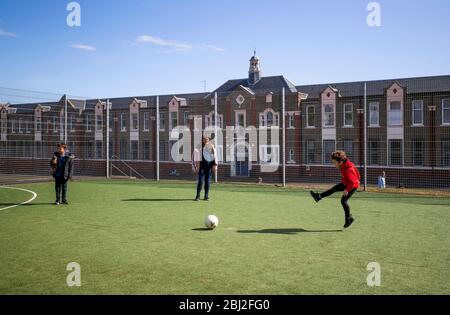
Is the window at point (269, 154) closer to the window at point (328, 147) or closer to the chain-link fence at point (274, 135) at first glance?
the chain-link fence at point (274, 135)

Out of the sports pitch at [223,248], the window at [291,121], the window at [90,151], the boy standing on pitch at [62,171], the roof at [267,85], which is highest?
the roof at [267,85]

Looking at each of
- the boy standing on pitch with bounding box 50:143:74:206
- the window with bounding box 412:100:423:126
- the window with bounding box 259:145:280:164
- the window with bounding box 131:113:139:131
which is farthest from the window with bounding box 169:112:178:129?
the boy standing on pitch with bounding box 50:143:74:206

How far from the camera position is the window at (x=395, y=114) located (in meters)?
35.3

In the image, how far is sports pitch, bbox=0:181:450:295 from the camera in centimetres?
512

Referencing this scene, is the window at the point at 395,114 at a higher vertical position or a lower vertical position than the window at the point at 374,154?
higher

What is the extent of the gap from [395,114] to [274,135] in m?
10.5

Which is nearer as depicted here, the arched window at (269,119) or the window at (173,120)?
the arched window at (269,119)

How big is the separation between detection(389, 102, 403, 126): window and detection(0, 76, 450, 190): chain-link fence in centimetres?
8

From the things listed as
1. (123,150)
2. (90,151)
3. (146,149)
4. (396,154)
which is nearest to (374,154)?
(396,154)

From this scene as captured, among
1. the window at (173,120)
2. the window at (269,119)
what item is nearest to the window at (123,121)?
the window at (173,120)

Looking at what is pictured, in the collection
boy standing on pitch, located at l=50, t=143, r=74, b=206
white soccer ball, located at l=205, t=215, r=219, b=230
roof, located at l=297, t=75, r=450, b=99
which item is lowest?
white soccer ball, located at l=205, t=215, r=219, b=230

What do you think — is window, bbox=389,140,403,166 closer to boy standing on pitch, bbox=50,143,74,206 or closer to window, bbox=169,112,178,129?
window, bbox=169,112,178,129

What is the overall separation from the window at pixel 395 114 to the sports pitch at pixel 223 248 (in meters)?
24.6
